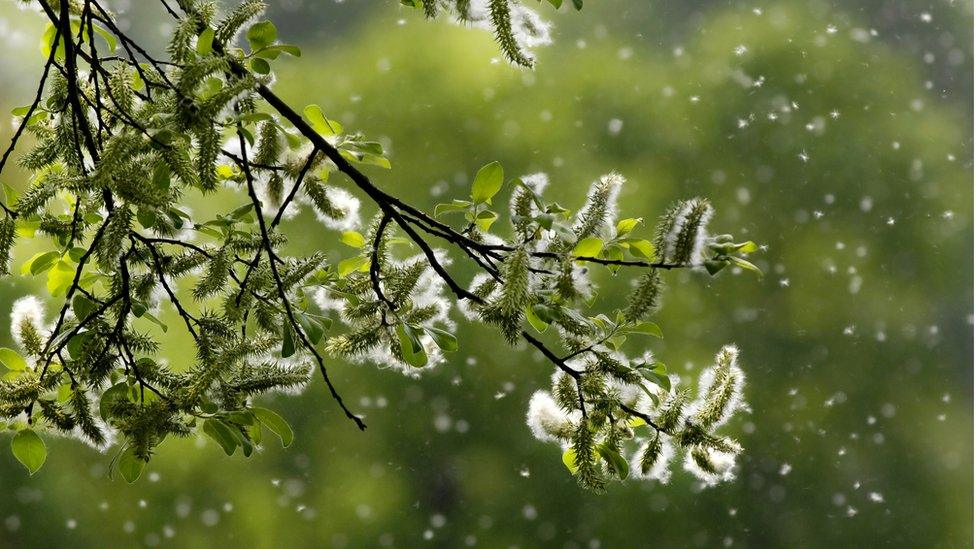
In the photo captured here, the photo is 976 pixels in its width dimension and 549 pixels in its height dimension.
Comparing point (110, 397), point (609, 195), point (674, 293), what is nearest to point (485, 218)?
point (609, 195)

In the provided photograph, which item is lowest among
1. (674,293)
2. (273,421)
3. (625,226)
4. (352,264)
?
(273,421)

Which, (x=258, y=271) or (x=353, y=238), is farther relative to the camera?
(x=353, y=238)

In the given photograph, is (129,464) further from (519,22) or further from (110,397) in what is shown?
(519,22)

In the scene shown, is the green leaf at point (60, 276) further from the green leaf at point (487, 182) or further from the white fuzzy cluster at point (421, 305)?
the green leaf at point (487, 182)

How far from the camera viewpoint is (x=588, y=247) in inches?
31.3

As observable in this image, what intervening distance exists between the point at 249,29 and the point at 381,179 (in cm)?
348

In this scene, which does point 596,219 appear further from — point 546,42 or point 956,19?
point 956,19

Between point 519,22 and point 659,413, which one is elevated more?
point 519,22

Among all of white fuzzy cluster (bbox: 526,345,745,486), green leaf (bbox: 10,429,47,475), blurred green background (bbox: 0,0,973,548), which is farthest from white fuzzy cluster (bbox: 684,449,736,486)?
blurred green background (bbox: 0,0,973,548)

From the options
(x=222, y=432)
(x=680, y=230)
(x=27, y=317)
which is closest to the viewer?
(x=680, y=230)

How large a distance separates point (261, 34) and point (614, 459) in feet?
1.80

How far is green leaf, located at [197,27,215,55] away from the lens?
2.45 ft

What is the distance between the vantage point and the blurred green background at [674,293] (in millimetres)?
4391

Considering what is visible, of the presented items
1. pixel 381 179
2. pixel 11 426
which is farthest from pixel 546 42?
pixel 381 179
